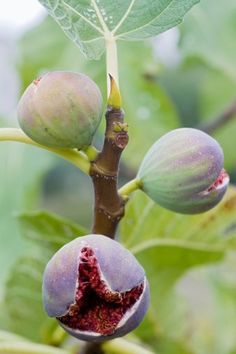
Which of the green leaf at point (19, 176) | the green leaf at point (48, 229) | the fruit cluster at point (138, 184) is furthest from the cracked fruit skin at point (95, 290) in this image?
the green leaf at point (19, 176)

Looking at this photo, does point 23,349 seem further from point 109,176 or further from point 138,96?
point 138,96

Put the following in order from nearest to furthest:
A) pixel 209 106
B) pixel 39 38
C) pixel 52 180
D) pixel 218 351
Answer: pixel 218 351
pixel 39 38
pixel 209 106
pixel 52 180

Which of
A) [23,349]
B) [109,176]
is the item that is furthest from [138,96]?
[109,176]

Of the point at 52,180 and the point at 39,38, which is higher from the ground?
the point at 39,38

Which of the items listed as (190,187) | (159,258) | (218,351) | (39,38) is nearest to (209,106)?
(39,38)

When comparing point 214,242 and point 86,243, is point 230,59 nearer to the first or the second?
point 214,242

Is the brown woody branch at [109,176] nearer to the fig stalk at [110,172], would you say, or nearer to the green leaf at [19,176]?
the fig stalk at [110,172]
